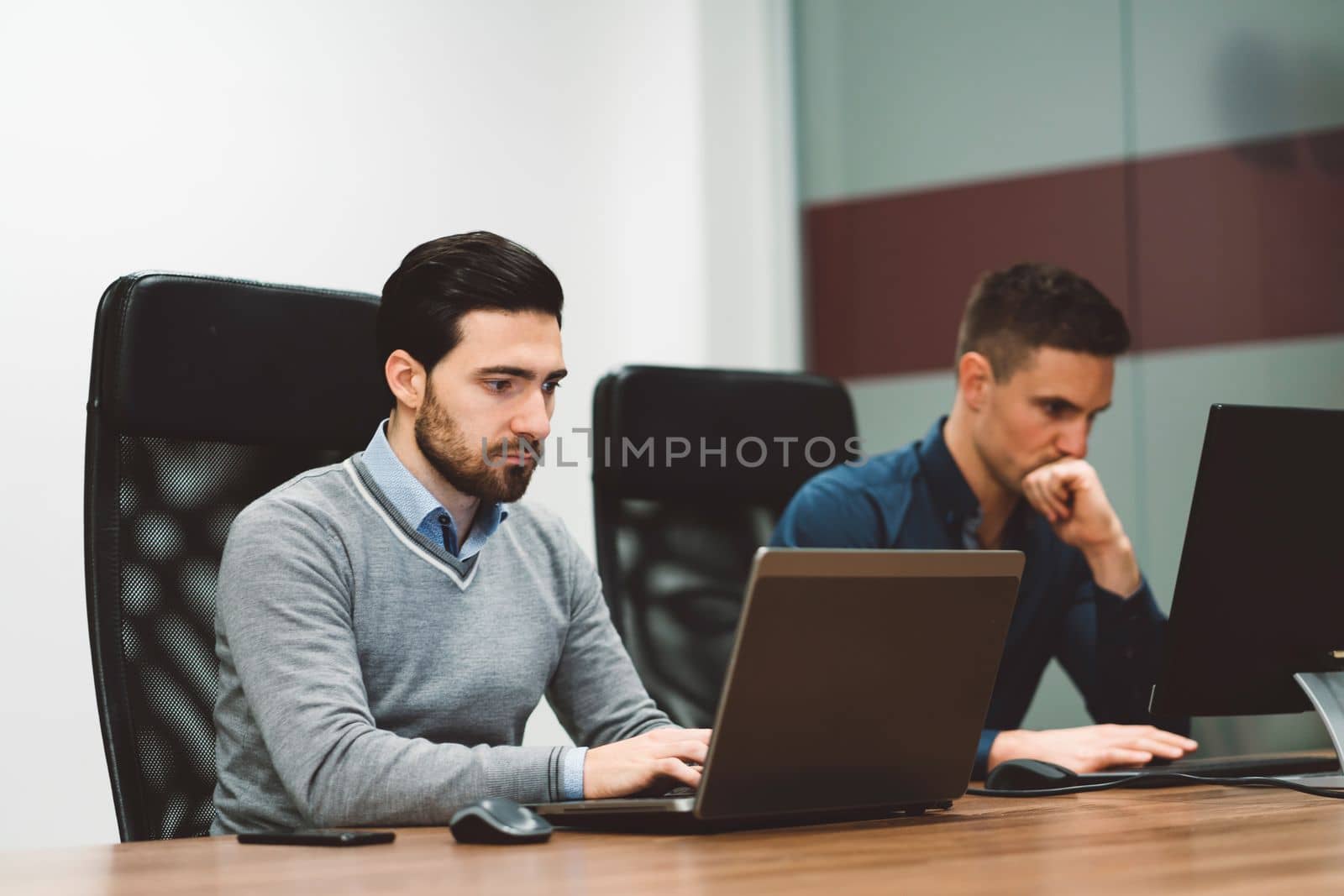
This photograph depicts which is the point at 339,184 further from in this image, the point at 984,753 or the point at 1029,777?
the point at 1029,777

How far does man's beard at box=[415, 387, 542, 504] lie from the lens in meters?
1.65

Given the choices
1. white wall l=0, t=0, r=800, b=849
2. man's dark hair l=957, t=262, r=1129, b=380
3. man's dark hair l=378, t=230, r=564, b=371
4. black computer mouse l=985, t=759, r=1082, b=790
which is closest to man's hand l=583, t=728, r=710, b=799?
black computer mouse l=985, t=759, r=1082, b=790

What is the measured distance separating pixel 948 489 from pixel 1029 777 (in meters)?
0.85

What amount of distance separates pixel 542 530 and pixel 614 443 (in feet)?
0.98

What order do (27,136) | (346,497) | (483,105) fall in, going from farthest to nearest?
(483,105) < (27,136) < (346,497)

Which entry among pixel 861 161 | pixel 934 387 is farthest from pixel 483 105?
pixel 934 387

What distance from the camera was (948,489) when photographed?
2.27 meters

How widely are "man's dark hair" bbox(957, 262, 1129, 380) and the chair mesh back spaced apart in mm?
1211

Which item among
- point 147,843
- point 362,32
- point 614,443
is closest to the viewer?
point 147,843

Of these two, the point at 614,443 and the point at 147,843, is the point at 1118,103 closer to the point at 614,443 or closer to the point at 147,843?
the point at 614,443

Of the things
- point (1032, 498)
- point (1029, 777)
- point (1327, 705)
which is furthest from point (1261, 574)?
point (1032, 498)

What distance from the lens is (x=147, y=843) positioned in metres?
1.17

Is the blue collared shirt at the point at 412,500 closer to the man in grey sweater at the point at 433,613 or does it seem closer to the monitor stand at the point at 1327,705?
the man in grey sweater at the point at 433,613

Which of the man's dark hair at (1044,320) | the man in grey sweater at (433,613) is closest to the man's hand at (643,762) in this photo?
the man in grey sweater at (433,613)
